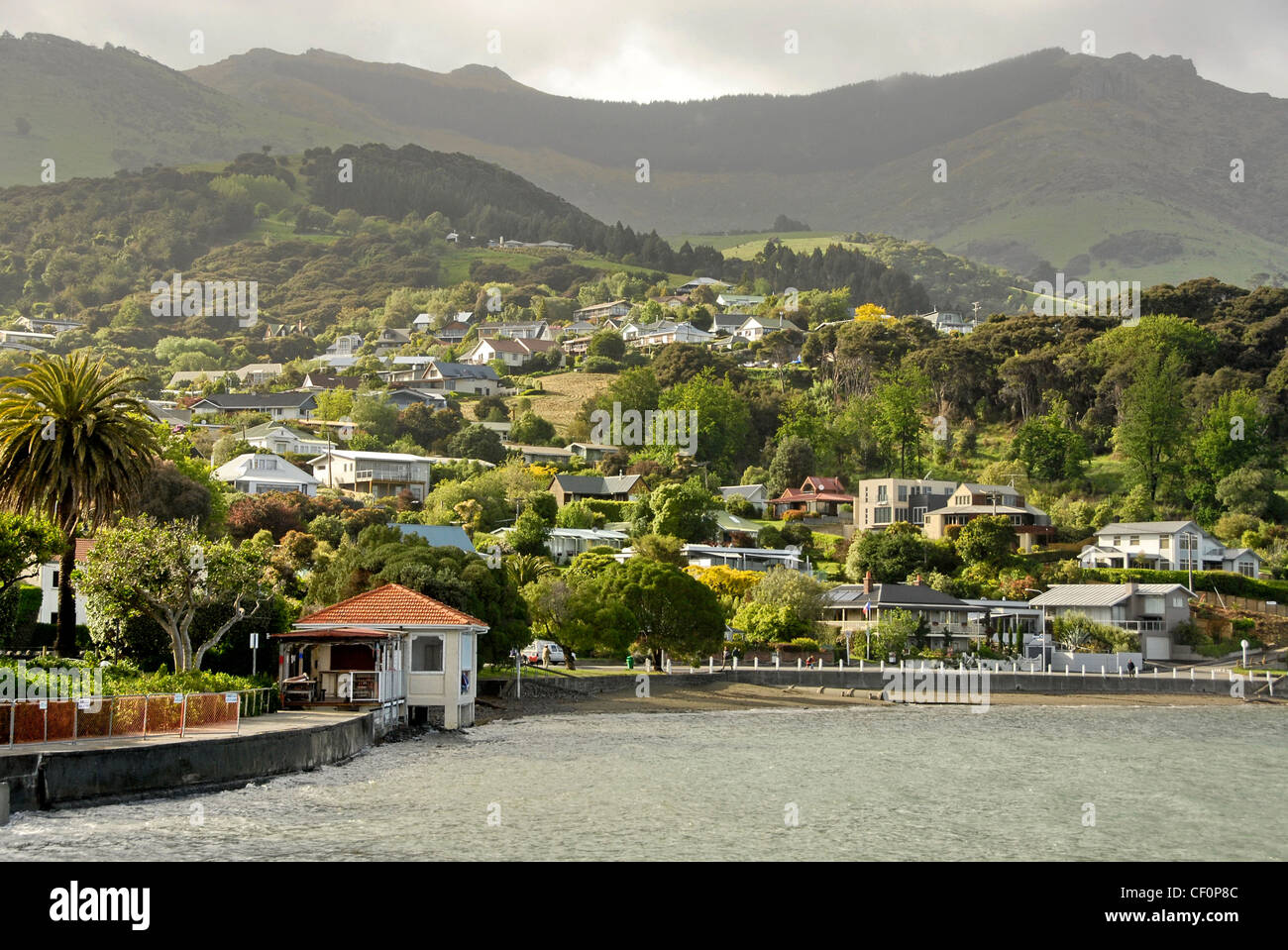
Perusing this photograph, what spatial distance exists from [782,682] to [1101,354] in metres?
71.9

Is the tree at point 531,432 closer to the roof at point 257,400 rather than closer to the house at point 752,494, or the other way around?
the house at point 752,494

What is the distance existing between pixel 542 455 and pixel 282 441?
24289mm

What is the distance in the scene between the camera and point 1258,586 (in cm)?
9075

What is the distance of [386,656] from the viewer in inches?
1801

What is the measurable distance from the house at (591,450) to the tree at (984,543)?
45357mm

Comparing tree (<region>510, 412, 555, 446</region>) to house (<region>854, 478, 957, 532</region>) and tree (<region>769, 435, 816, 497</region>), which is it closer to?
tree (<region>769, 435, 816, 497</region>)

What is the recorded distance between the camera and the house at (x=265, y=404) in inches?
6102

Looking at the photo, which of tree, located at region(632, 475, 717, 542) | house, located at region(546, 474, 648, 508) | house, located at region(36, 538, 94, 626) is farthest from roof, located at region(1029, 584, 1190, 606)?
house, located at region(36, 538, 94, 626)

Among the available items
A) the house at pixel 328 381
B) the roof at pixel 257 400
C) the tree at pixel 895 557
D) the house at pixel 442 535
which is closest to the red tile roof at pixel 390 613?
the house at pixel 442 535

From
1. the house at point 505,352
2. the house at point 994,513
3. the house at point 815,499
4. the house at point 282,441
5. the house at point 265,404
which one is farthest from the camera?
the house at point 505,352

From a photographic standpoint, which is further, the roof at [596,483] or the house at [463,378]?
the house at [463,378]

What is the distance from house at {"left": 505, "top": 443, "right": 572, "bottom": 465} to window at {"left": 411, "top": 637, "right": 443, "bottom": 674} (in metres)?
81.9
